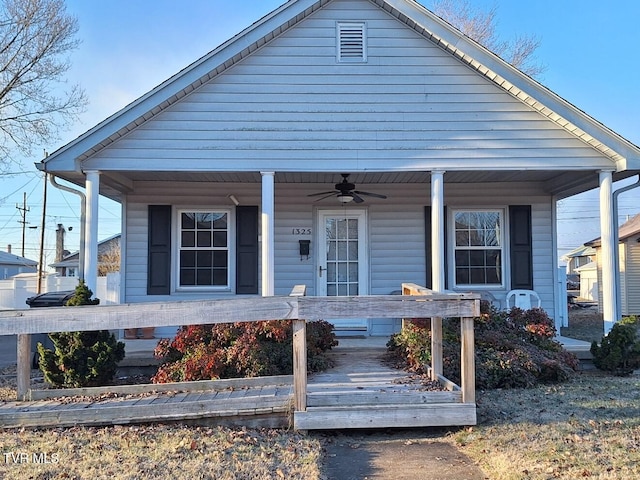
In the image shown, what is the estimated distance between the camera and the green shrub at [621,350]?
6.77 m

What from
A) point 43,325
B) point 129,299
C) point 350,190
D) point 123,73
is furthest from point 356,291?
point 123,73

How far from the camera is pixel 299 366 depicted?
14.5ft

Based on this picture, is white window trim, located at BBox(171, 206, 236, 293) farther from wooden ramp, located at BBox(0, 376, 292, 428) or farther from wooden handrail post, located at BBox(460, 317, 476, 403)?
wooden handrail post, located at BBox(460, 317, 476, 403)

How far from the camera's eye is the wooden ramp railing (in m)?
4.52

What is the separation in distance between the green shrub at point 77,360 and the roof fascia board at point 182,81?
8.43 ft

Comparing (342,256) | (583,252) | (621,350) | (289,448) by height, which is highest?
(583,252)

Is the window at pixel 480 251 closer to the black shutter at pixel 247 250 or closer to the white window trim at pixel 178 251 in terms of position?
the black shutter at pixel 247 250

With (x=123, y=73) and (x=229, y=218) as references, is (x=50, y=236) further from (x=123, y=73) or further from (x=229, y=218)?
(x=229, y=218)

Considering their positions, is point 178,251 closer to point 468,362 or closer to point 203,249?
point 203,249

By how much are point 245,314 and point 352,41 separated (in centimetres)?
483

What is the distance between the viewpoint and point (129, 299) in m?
8.90

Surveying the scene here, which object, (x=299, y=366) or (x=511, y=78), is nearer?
(x=299, y=366)

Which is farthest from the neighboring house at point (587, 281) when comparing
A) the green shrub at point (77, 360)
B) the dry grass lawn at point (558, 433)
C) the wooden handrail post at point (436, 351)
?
the green shrub at point (77, 360)

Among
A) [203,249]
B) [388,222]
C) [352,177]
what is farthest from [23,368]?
[388,222]
